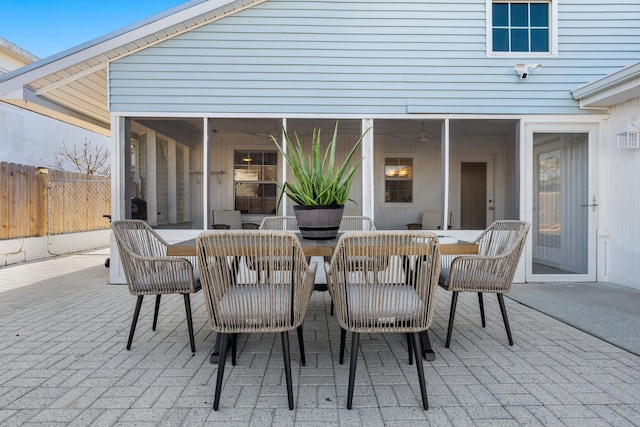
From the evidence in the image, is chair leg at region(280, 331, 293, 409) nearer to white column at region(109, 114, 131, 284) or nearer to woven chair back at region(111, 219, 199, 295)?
woven chair back at region(111, 219, 199, 295)

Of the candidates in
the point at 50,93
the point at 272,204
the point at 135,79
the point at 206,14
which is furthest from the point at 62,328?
the point at 272,204

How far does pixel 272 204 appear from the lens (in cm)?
752

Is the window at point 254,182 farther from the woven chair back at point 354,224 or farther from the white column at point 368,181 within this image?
the woven chair back at point 354,224

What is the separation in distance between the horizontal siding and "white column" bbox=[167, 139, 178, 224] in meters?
2.89

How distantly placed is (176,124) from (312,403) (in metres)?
5.76

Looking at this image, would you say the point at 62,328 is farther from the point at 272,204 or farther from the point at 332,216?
the point at 272,204

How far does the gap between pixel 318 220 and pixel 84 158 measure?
394 inches

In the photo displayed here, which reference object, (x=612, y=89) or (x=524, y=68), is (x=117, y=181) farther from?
(x=612, y=89)

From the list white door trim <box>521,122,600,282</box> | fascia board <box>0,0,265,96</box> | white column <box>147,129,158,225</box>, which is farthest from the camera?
white column <box>147,129,158,225</box>

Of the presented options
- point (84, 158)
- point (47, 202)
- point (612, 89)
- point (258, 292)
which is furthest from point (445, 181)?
point (84, 158)

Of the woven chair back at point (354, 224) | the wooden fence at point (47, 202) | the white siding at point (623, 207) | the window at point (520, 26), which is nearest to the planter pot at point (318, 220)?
the woven chair back at point (354, 224)

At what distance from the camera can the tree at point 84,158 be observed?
9.00 metres

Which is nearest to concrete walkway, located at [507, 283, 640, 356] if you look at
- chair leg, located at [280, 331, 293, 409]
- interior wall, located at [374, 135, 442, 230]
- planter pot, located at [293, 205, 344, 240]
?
planter pot, located at [293, 205, 344, 240]

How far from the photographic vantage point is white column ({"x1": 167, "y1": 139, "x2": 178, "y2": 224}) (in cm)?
715
